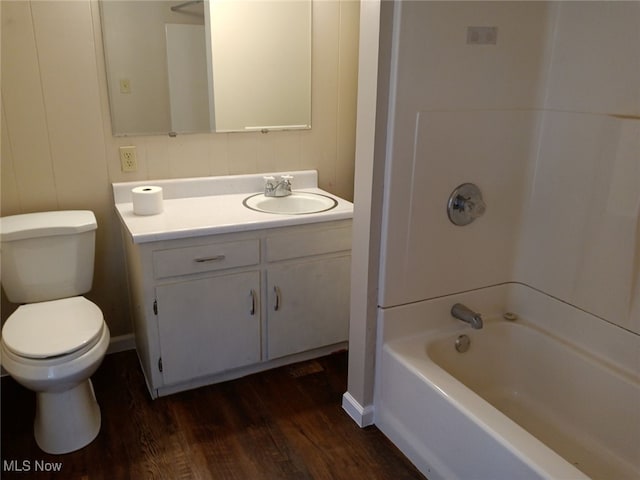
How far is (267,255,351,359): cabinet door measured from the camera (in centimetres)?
221

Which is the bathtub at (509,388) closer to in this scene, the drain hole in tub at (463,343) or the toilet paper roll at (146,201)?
the drain hole in tub at (463,343)

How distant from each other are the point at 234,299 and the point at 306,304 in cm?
34

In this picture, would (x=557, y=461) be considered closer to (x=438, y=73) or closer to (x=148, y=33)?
(x=438, y=73)

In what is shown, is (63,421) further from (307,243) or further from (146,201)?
(307,243)

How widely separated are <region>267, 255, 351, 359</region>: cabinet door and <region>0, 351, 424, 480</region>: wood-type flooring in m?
0.17

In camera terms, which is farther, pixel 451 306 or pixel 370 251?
pixel 451 306

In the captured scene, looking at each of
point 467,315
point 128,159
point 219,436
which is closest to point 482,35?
point 467,315

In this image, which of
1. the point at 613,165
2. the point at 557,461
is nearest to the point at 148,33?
the point at 613,165

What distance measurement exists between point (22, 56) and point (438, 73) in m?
1.61

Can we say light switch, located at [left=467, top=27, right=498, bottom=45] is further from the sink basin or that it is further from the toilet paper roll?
the toilet paper roll

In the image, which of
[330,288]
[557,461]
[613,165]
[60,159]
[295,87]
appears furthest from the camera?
[295,87]

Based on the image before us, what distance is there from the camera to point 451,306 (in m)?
1.98

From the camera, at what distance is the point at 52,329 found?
1817 millimetres

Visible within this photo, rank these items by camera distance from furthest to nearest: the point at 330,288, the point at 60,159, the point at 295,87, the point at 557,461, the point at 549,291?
the point at 295,87, the point at 330,288, the point at 60,159, the point at 549,291, the point at 557,461
